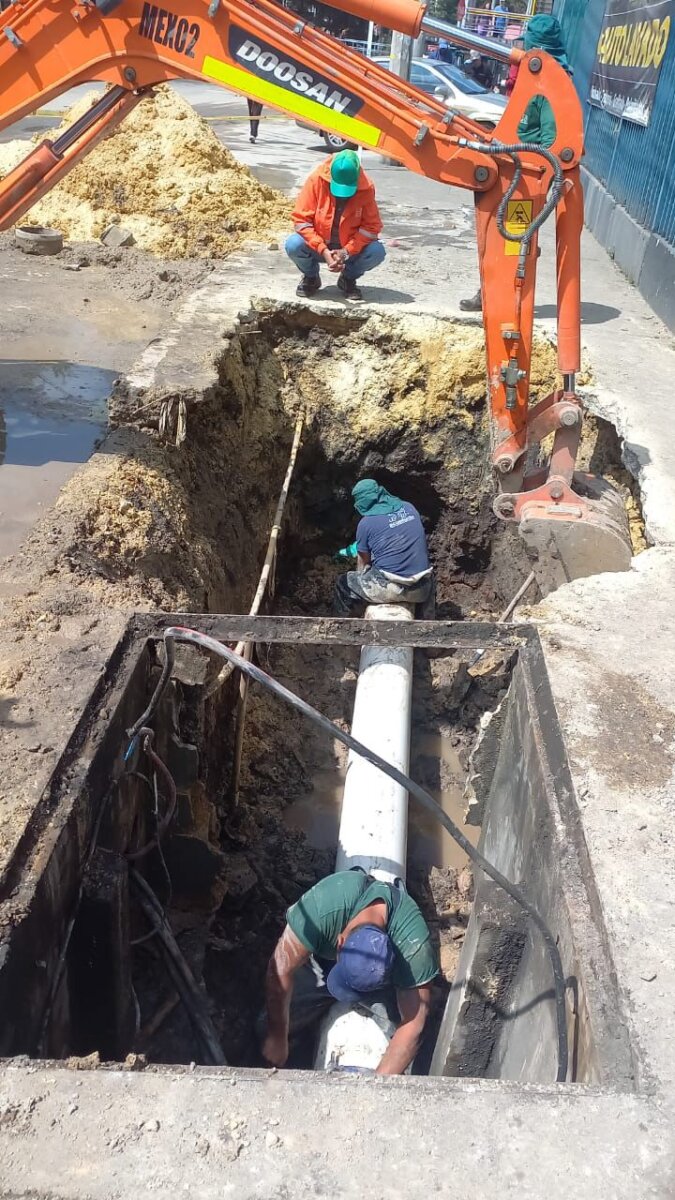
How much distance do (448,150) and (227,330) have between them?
110 inches

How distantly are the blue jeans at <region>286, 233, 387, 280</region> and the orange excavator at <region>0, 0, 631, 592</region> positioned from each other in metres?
2.84

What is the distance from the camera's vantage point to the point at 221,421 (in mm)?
6426

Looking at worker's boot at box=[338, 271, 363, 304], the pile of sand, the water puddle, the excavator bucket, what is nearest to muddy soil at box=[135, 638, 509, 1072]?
the excavator bucket

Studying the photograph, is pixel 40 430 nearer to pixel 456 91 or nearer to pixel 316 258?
pixel 316 258

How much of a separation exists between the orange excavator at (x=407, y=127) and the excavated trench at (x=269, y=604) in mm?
1233

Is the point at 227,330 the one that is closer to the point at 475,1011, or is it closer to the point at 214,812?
the point at 214,812

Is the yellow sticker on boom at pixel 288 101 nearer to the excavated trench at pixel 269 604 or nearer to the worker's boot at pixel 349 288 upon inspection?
the excavated trench at pixel 269 604

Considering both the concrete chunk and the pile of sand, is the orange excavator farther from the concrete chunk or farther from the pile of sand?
the pile of sand

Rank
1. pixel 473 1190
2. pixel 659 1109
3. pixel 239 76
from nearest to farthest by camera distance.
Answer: pixel 473 1190 < pixel 659 1109 < pixel 239 76

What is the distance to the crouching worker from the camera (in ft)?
25.0

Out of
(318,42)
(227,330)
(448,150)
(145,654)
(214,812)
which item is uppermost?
(318,42)

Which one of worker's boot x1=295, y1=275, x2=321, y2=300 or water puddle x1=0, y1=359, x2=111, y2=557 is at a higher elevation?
worker's boot x1=295, y1=275, x2=321, y2=300

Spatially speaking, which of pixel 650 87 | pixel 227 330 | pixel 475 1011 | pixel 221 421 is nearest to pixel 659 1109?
pixel 475 1011

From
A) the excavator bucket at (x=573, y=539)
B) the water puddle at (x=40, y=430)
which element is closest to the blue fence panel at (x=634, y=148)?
the excavator bucket at (x=573, y=539)
